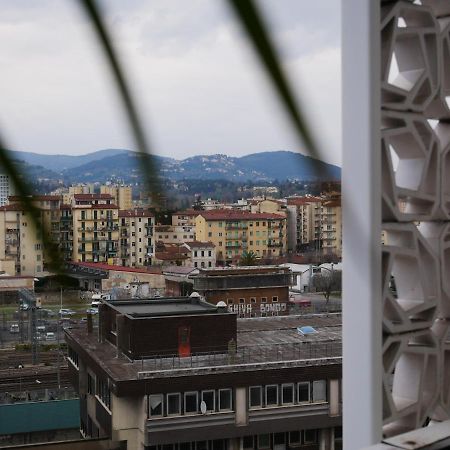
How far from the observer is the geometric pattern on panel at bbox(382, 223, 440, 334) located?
3.48 ft

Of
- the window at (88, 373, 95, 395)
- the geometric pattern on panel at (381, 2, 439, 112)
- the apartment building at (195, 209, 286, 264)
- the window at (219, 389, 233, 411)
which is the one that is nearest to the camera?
the apartment building at (195, 209, 286, 264)

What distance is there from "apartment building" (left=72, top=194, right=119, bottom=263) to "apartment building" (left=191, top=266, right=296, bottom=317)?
8691 millimetres

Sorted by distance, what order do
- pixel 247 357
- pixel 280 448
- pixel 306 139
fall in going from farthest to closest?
pixel 247 357 < pixel 280 448 < pixel 306 139

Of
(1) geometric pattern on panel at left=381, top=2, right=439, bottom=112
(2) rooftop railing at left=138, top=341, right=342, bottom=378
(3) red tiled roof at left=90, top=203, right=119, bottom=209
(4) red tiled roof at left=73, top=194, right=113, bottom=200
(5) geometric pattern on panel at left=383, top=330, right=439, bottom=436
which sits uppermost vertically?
(1) geometric pattern on panel at left=381, top=2, right=439, bottom=112

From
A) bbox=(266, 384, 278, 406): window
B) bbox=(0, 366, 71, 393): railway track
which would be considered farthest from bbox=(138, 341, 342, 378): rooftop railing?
bbox=(0, 366, 71, 393): railway track

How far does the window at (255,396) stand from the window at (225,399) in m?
0.17

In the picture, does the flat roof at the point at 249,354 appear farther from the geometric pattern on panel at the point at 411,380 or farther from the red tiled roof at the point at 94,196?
the red tiled roof at the point at 94,196

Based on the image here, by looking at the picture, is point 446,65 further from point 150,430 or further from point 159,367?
point 159,367

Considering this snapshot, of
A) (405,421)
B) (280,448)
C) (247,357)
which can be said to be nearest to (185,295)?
(247,357)

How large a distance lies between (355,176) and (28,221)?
0.92 m

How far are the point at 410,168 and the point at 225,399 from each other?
5108 mm

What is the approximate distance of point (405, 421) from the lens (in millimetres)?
1111

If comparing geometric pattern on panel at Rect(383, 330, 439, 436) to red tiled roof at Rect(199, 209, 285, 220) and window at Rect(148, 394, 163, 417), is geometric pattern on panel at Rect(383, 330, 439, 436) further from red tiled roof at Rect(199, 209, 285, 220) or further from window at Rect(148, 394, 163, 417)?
window at Rect(148, 394, 163, 417)

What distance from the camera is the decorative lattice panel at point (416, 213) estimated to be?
3.43 feet
